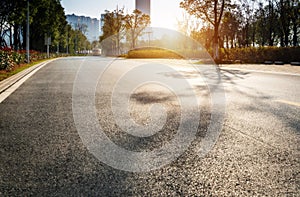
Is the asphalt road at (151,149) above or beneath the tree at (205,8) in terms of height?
beneath

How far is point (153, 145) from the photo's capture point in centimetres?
348

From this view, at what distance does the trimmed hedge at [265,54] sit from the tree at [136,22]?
38.0 m

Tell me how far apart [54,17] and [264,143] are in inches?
2083

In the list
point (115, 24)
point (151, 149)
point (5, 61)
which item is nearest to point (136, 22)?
point (115, 24)

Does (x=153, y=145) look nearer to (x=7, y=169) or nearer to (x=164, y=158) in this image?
(x=164, y=158)

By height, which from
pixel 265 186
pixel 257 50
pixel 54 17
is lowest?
pixel 265 186

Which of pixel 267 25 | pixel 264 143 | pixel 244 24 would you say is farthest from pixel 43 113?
pixel 244 24

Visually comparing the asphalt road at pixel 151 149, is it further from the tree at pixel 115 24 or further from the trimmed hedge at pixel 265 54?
the tree at pixel 115 24

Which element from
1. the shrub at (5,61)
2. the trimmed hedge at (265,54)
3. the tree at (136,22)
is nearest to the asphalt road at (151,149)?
the shrub at (5,61)

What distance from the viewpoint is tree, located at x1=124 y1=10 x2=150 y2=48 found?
68875mm

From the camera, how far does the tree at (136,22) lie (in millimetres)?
68875

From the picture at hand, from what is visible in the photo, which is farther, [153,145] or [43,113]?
[43,113]

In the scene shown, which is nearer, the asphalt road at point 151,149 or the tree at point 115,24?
the asphalt road at point 151,149

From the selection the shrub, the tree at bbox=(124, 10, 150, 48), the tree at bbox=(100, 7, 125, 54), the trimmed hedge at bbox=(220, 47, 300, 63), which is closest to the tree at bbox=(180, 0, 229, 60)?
the trimmed hedge at bbox=(220, 47, 300, 63)
